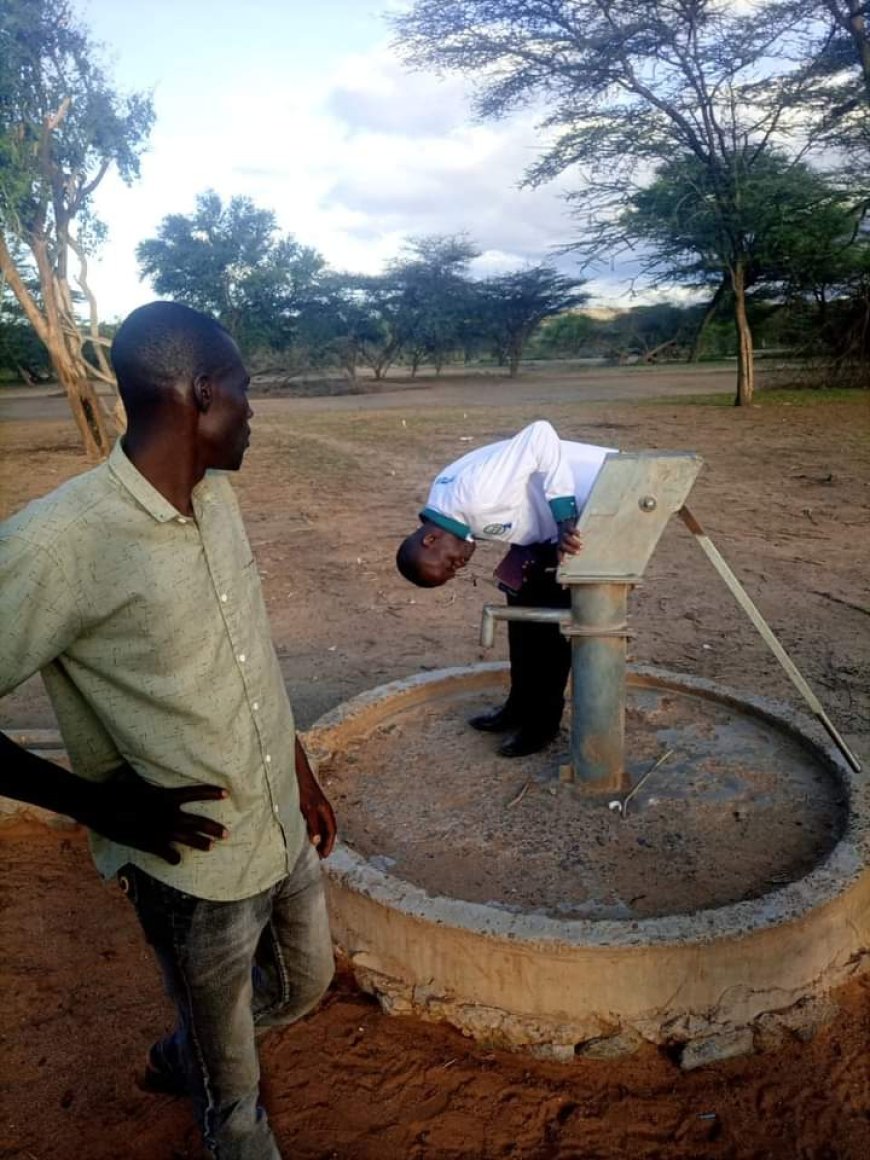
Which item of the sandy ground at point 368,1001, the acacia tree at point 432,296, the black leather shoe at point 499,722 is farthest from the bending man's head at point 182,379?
the acacia tree at point 432,296

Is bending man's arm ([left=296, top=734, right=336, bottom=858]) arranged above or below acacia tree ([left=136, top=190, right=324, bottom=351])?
below

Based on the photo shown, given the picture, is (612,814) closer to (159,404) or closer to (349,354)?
(159,404)

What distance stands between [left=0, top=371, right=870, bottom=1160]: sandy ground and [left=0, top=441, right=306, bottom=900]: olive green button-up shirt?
2.49 ft

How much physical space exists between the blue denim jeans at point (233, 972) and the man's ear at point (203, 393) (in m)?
0.70

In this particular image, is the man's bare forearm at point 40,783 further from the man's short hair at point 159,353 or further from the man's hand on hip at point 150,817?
the man's short hair at point 159,353

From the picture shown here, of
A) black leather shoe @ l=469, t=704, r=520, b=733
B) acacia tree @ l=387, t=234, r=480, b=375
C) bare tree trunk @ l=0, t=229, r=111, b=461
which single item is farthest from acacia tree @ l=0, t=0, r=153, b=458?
acacia tree @ l=387, t=234, r=480, b=375

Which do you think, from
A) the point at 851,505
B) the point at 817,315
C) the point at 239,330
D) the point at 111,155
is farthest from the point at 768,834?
the point at 239,330

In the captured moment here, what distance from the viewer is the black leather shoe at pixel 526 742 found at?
277cm

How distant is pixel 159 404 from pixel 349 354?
27.2 m

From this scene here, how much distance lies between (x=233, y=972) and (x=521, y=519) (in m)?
1.46

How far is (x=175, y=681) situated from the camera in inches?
49.1

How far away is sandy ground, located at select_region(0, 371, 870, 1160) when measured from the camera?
5.66ft

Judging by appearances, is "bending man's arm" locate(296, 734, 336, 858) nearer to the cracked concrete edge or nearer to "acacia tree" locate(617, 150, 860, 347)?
the cracked concrete edge

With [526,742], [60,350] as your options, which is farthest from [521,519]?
[60,350]
